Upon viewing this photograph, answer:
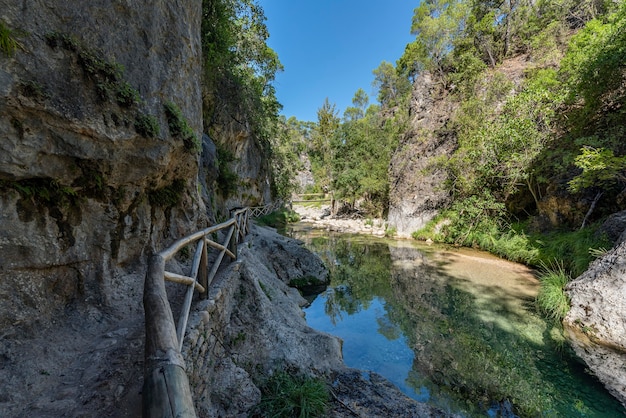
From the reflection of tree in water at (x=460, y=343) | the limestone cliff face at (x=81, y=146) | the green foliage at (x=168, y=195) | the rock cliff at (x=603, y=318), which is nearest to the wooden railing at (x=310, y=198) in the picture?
the reflection of tree in water at (x=460, y=343)

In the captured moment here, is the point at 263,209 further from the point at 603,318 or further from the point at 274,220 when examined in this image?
the point at 603,318

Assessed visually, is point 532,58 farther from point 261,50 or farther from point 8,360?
point 8,360

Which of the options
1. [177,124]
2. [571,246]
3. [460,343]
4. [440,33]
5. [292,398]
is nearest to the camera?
[292,398]

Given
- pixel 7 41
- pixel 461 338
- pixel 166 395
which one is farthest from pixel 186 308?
pixel 461 338

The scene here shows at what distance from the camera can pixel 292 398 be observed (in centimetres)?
327

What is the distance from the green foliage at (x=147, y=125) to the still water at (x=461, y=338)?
528cm

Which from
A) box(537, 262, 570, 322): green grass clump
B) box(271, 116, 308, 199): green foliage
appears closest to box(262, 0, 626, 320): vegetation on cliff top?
box(537, 262, 570, 322): green grass clump

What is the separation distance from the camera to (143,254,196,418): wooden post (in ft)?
4.18

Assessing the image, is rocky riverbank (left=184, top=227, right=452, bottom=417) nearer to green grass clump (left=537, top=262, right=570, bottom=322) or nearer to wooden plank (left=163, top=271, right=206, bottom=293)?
wooden plank (left=163, top=271, right=206, bottom=293)

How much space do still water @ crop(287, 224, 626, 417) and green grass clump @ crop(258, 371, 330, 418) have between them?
2022 millimetres

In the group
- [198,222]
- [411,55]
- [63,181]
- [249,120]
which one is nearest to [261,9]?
[249,120]

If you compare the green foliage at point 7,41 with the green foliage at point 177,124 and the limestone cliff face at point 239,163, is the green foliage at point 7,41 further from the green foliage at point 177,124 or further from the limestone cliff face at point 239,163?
the limestone cliff face at point 239,163

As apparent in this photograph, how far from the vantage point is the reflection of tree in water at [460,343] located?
14.1ft

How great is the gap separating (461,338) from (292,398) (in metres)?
4.63
